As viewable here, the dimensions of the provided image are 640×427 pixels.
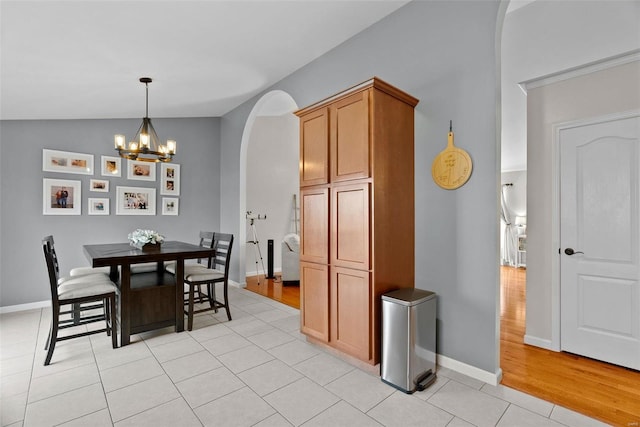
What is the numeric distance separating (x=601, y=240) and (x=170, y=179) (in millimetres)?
5668

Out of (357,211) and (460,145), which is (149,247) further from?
(460,145)

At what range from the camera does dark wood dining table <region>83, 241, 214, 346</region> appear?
302 centimetres

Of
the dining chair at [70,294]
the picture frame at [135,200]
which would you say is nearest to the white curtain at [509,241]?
the picture frame at [135,200]

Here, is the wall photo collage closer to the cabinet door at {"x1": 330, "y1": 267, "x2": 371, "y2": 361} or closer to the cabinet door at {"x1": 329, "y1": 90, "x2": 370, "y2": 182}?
the cabinet door at {"x1": 329, "y1": 90, "x2": 370, "y2": 182}

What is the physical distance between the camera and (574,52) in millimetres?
2775

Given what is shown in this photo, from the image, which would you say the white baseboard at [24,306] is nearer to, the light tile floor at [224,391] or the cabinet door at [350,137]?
the light tile floor at [224,391]

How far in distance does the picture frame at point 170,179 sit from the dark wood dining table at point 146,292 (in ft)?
6.44

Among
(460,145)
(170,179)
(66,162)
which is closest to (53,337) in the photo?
(66,162)

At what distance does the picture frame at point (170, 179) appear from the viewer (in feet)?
17.3

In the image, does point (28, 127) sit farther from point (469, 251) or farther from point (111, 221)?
point (469, 251)

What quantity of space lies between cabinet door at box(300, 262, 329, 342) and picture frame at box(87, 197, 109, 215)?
3.47 m

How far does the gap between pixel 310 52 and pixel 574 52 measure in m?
2.59

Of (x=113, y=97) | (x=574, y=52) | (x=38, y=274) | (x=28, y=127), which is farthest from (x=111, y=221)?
(x=574, y=52)

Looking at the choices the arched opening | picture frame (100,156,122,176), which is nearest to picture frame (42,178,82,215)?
picture frame (100,156,122,176)
